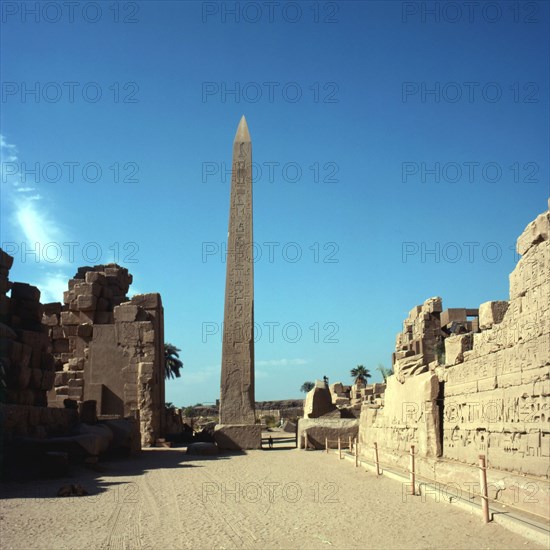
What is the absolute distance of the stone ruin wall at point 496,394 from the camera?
588 centimetres

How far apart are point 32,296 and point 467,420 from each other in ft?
30.4

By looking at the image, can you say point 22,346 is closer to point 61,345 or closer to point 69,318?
point 69,318

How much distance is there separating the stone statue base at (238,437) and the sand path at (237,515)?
5.92m

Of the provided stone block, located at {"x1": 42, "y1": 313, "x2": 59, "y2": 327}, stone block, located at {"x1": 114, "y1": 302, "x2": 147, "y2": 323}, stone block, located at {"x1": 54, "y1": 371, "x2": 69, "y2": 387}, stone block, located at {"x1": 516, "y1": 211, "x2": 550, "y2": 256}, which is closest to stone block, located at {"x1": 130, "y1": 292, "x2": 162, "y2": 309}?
stone block, located at {"x1": 114, "y1": 302, "x2": 147, "y2": 323}

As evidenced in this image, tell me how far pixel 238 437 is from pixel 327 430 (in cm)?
227

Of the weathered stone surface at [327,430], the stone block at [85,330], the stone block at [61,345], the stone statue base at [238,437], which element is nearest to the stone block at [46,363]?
the stone statue base at [238,437]

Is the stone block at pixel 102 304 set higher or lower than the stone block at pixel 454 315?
higher

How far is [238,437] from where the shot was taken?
16156 mm

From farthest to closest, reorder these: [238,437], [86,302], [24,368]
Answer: [86,302]
[238,437]
[24,368]

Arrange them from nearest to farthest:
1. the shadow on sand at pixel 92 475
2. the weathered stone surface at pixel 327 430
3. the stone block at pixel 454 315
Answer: the shadow on sand at pixel 92 475
the weathered stone surface at pixel 327 430
the stone block at pixel 454 315

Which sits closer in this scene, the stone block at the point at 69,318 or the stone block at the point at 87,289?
the stone block at the point at 87,289

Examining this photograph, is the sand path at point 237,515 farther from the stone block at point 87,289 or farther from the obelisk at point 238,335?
the stone block at point 87,289

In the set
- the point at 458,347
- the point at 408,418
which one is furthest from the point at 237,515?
the point at 408,418

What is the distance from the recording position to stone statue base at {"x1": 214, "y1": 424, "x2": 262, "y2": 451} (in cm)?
1608
